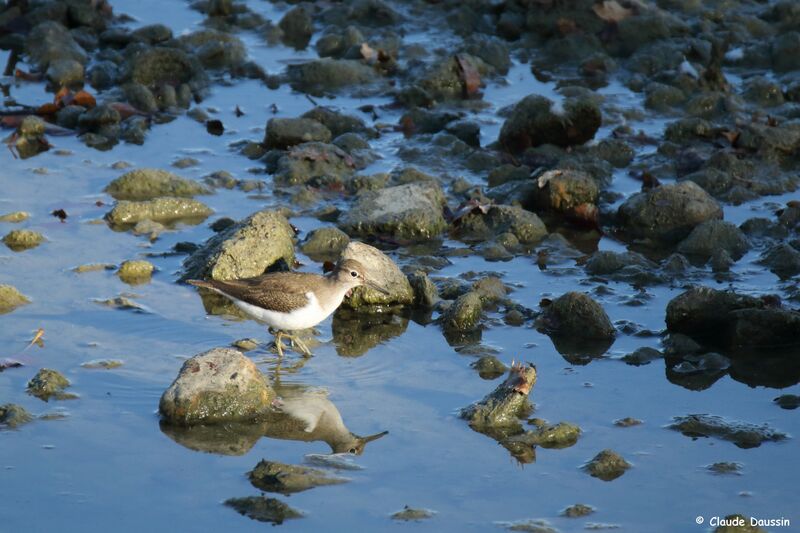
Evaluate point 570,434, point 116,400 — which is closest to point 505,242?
point 570,434

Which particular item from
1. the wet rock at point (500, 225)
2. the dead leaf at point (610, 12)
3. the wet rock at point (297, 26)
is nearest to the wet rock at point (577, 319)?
the wet rock at point (500, 225)

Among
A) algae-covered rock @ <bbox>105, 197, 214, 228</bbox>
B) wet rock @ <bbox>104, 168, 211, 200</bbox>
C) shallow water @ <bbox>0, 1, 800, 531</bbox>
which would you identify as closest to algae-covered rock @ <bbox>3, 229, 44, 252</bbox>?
shallow water @ <bbox>0, 1, 800, 531</bbox>

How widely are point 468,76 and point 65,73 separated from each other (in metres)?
4.97

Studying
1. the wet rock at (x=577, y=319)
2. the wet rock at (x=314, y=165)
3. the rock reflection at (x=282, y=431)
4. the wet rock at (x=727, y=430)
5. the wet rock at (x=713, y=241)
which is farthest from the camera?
the wet rock at (x=314, y=165)

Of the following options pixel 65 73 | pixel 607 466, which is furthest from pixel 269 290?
pixel 65 73

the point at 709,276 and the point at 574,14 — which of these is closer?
the point at 709,276

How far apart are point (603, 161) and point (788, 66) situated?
420 cm

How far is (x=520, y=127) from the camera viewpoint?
13164 millimetres

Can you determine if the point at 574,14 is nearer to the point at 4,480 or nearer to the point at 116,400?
the point at 116,400

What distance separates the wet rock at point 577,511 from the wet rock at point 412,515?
76 centimetres

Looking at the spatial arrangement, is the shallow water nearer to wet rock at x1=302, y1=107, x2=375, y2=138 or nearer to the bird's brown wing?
the bird's brown wing

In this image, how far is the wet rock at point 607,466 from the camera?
7.37 meters

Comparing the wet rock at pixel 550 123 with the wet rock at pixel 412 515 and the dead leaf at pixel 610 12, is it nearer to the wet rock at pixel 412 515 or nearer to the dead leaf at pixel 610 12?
the dead leaf at pixel 610 12

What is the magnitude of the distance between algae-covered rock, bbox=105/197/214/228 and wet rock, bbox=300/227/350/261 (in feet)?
4.11
